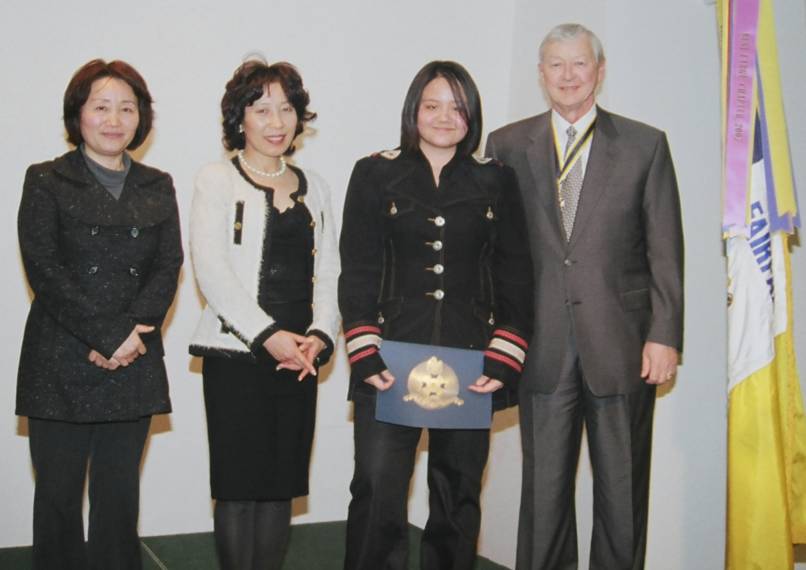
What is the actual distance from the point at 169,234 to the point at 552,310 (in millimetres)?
1201

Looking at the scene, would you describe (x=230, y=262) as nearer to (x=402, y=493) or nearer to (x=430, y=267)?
(x=430, y=267)

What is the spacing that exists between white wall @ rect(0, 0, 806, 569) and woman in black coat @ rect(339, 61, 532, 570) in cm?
93

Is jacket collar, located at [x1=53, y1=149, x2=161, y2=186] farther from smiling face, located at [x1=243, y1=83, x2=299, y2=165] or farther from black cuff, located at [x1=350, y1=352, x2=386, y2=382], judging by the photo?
black cuff, located at [x1=350, y1=352, x2=386, y2=382]

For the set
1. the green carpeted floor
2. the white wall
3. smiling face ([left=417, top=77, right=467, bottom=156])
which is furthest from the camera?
the green carpeted floor

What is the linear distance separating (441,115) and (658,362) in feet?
3.27

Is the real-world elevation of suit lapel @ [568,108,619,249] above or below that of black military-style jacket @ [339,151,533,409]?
above

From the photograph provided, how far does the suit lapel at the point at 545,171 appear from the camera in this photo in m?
3.34

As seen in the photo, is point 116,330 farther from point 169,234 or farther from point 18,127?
point 18,127

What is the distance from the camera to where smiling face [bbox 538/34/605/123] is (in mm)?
3359

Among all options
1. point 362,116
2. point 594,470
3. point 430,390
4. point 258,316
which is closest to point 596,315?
point 594,470

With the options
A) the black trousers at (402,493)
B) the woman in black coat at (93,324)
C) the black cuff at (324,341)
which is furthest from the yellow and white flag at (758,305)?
the woman in black coat at (93,324)

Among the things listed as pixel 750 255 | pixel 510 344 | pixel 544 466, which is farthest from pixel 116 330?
pixel 750 255

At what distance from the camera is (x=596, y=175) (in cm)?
334

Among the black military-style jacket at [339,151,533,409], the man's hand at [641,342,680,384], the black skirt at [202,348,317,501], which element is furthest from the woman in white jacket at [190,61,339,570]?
the man's hand at [641,342,680,384]
